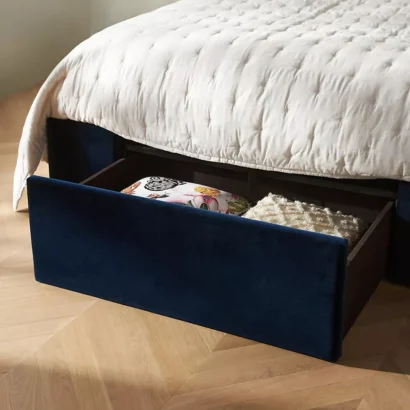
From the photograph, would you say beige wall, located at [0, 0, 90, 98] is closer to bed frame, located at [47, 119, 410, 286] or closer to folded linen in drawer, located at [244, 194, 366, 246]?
bed frame, located at [47, 119, 410, 286]

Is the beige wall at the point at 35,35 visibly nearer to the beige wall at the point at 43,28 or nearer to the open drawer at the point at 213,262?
the beige wall at the point at 43,28

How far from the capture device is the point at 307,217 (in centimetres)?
199

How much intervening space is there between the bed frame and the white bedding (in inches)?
2.6

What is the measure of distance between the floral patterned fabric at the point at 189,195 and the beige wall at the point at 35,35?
1.87 m

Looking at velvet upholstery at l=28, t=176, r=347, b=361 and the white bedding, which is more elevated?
the white bedding

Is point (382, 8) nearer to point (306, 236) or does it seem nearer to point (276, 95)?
point (276, 95)

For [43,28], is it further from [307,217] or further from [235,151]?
[307,217]

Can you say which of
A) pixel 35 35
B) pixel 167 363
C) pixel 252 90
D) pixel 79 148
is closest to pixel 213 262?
pixel 167 363

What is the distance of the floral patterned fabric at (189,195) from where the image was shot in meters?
2.11

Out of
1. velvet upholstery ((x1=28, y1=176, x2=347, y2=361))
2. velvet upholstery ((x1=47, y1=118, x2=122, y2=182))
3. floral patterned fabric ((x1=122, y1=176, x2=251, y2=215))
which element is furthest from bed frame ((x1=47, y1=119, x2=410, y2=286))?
velvet upholstery ((x1=28, y1=176, x2=347, y2=361))

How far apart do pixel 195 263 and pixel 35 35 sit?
251 cm

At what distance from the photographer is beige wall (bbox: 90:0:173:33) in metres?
4.00

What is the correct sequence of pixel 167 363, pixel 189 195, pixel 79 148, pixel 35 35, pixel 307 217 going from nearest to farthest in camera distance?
pixel 167 363 → pixel 307 217 → pixel 189 195 → pixel 79 148 → pixel 35 35

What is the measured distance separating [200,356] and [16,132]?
1795 millimetres
